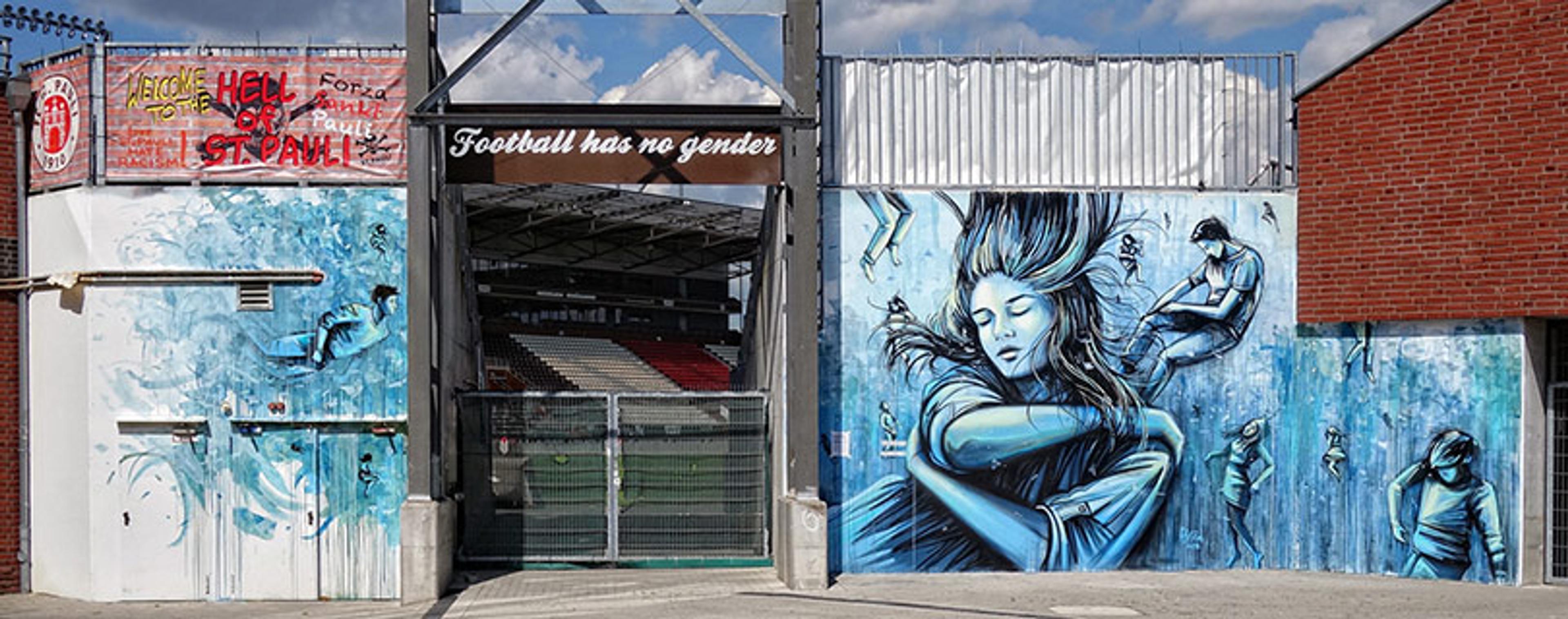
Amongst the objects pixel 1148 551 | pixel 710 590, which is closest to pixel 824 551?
pixel 710 590

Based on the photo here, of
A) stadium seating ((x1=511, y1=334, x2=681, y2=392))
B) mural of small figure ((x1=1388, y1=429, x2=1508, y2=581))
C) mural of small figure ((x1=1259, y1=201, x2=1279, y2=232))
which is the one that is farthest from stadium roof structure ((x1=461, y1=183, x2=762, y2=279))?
mural of small figure ((x1=1388, y1=429, x2=1508, y2=581))

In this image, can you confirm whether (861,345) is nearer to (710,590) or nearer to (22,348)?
(710,590)

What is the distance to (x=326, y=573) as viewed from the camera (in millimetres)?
14289

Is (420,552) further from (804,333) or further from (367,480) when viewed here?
(804,333)

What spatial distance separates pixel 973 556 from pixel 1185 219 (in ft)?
13.7

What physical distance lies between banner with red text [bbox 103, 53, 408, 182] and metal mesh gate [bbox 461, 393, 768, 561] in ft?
9.64

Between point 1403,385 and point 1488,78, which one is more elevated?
point 1488,78

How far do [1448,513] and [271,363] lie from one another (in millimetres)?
11832

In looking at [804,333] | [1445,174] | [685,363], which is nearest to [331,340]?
[804,333]

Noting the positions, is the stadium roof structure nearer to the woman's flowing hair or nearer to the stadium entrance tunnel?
the stadium entrance tunnel

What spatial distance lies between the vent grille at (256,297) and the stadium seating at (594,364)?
80.7 feet

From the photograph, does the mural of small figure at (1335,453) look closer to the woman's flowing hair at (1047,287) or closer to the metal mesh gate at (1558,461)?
the metal mesh gate at (1558,461)

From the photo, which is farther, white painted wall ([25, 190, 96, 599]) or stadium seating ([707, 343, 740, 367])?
stadium seating ([707, 343, 740, 367])

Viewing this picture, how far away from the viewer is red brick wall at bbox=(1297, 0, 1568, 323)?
13.8m
